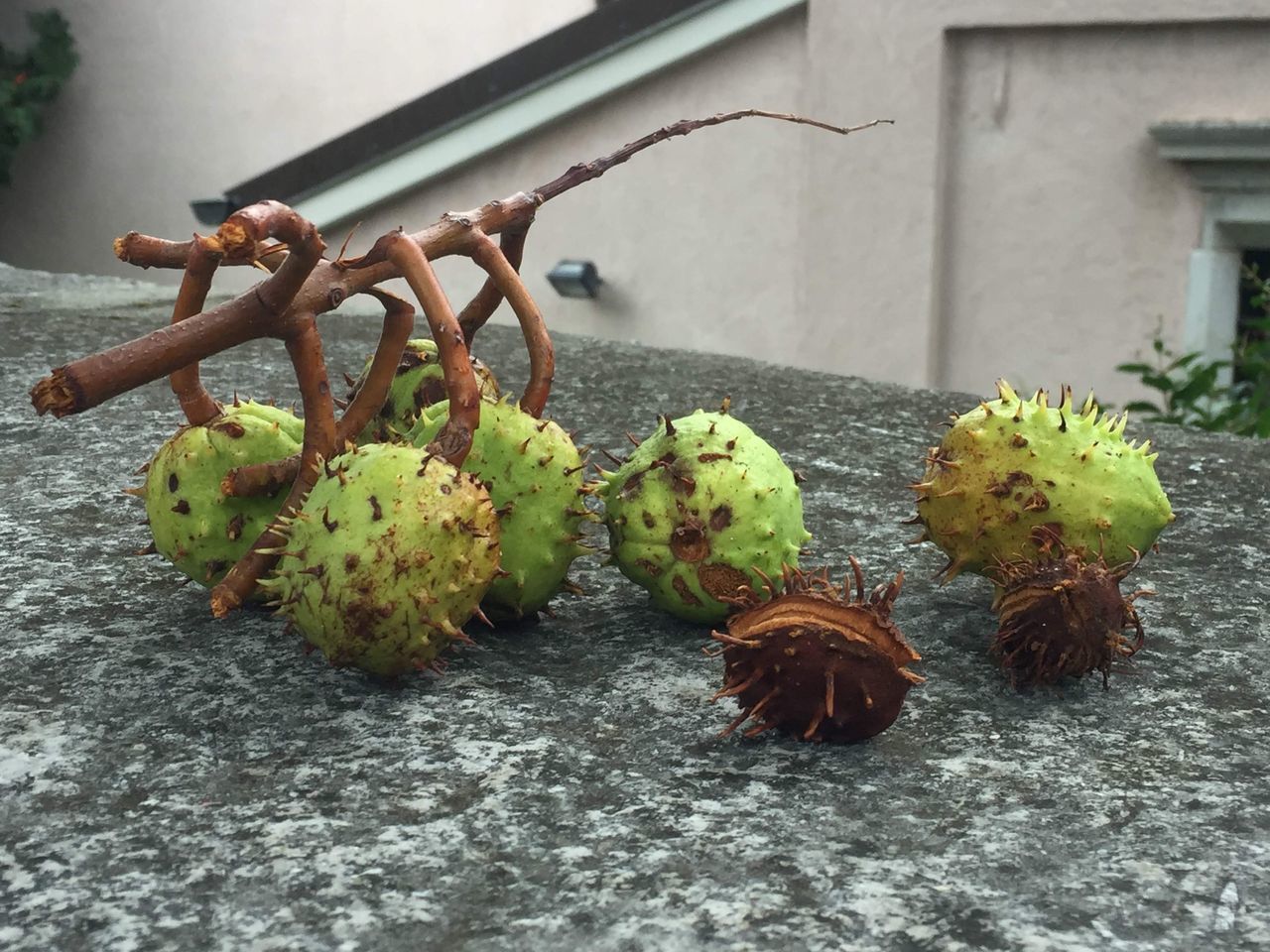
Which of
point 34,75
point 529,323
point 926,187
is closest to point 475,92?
point 926,187

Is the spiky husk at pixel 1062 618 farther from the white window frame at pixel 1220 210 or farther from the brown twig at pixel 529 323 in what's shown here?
the white window frame at pixel 1220 210

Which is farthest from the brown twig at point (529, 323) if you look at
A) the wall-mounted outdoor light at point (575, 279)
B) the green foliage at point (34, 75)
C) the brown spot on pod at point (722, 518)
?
the green foliage at point (34, 75)

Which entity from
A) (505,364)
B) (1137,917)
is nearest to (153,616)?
(1137,917)

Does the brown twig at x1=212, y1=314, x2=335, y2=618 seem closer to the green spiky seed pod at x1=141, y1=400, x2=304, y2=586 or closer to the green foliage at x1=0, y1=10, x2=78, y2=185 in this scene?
the green spiky seed pod at x1=141, y1=400, x2=304, y2=586

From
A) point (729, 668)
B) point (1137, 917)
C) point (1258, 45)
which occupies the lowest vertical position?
point (1137, 917)

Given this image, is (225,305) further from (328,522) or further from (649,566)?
(649,566)

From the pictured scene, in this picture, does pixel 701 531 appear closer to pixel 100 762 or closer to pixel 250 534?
pixel 250 534

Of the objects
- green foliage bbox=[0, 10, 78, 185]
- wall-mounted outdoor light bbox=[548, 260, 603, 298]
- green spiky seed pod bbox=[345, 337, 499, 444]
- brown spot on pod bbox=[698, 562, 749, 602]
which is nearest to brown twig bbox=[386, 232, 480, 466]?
green spiky seed pod bbox=[345, 337, 499, 444]
